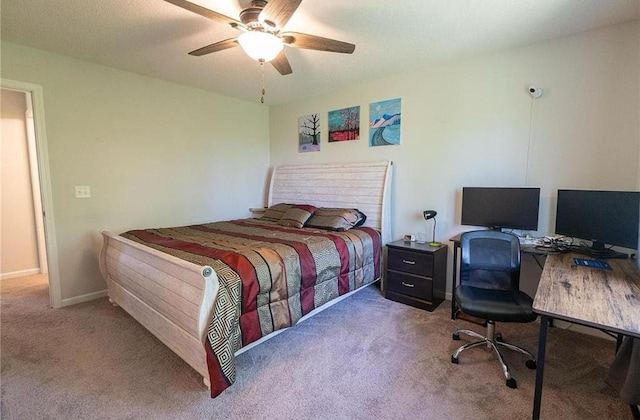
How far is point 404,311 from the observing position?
9.80 ft

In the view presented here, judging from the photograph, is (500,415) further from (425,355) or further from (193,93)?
(193,93)

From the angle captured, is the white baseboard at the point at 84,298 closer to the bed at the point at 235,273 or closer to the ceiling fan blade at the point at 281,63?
the bed at the point at 235,273

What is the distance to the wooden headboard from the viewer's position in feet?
11.7

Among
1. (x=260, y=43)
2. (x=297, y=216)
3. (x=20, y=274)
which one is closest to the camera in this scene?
(x=260, y=43)

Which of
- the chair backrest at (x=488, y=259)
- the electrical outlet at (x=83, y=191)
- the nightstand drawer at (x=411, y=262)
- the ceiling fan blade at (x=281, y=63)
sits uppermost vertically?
the ceiling fan blade at (x=281, y=63)

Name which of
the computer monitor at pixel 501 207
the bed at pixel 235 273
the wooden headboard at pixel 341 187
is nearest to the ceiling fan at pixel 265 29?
the bed at pixel 235 273

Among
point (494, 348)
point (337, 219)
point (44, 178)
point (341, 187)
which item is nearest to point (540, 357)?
point (494, 348)

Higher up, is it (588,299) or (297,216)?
(297,216)

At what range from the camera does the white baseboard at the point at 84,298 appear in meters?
3.14

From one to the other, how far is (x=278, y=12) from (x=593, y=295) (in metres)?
2.25

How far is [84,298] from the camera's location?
3.25 m

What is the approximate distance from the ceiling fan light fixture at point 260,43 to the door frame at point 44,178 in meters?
2.32

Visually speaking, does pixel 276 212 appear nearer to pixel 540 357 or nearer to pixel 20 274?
pixel 540 357

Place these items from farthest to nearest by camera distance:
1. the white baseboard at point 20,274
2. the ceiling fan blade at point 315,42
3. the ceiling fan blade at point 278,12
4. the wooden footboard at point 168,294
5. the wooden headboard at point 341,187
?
the white baseboard at point 20,274, the wooden headboard at point 341,187, the ceiling fan blade at point 315,42, the wooden footboard at point 168,294, the ceiling fan blade at point 278,12
